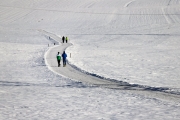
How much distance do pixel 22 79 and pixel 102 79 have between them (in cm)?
546

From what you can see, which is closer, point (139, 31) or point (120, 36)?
point (120, 36)

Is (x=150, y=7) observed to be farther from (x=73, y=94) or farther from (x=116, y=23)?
(x=73, y=94)

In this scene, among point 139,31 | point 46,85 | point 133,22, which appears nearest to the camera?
point 46,85

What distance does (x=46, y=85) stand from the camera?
22.0 metres

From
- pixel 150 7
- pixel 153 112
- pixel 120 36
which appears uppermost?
pixel 150 7

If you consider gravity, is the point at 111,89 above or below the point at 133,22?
below

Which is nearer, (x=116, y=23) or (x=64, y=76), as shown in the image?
(x=64, y=76)

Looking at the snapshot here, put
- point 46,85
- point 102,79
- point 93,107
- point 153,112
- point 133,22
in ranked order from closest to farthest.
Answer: point 153,112 → point 93,107 → point 46,85 → point 102,79 → point 133,22

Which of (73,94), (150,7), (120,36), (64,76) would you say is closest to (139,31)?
(120,36)

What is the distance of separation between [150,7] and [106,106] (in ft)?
321

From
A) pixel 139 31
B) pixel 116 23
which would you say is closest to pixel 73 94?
pixel 139 31

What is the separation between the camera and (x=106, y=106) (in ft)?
52.8

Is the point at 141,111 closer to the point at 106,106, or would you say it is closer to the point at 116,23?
the point at 106,106

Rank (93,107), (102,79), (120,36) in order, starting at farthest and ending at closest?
(120,36)
(102,79)
(93,107)
